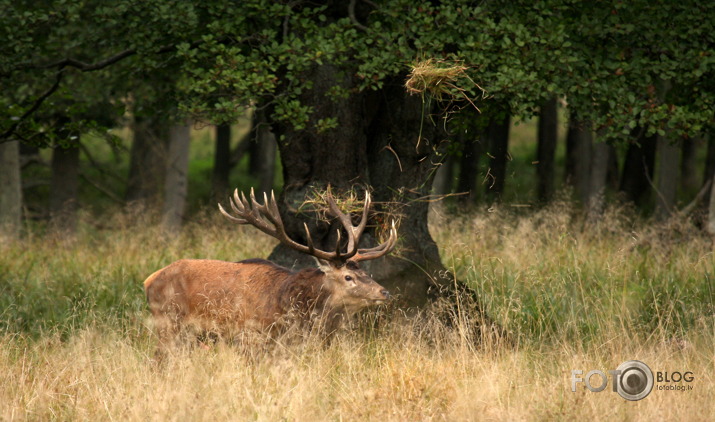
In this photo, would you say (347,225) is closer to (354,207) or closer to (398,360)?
(354,207)

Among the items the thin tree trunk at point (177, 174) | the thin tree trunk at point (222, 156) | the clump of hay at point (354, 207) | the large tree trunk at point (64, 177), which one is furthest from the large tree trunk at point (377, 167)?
the thin tree trunk at point (222, 156)

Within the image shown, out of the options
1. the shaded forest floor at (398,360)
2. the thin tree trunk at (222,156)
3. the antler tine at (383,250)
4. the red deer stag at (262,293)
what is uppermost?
the antler tine at (383,250)

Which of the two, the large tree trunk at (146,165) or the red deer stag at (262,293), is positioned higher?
the red deer stag at (262,293)

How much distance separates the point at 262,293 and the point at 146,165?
40.2 ft

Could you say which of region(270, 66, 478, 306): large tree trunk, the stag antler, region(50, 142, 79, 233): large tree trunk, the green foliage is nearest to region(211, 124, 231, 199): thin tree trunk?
region(50, 142, 79, 233): large tree trunk

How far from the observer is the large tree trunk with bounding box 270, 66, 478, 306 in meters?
8.31

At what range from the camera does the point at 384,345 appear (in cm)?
681

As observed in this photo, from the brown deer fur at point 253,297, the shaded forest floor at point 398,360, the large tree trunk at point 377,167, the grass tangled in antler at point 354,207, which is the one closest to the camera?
the shaded forest floor at point 398,360

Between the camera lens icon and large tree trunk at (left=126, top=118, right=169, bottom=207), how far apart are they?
1309 cm

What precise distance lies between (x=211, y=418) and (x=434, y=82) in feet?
11.6

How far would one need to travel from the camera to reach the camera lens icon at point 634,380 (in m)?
5.84

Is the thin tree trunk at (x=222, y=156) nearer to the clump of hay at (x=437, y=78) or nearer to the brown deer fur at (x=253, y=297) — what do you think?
the brown deer fur at (x=253, y=297)

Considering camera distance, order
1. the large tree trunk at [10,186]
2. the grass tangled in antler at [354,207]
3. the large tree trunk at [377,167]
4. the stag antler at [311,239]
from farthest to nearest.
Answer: the large tree trunk at [10,186] < the large tree trunk at [377,167] < the grass tangled in antler at [354,207] < the stag antler at [311,239]

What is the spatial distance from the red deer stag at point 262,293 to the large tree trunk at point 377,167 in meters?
0.98
